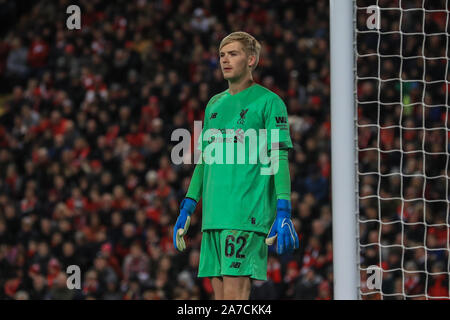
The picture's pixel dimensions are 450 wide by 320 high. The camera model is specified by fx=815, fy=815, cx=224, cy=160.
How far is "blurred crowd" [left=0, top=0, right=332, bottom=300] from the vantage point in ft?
29.2

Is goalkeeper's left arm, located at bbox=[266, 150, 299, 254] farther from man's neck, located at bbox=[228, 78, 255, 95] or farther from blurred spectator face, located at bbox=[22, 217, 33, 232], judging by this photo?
blurred spectator face, located at bbox=[22, 217, 33, 232]

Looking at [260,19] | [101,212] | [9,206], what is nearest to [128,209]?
[101,212]

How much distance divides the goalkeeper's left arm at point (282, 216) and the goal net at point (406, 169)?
3375mm

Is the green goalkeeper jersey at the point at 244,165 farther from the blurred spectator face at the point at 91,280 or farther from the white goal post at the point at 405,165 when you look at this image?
the blurred spectator face at the point at 91,280

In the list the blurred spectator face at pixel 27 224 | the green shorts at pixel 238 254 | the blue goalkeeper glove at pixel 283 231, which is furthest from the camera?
the blurred spectator face at pixel 27 224

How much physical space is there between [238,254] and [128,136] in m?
6.41

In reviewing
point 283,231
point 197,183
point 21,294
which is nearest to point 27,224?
point 21,294

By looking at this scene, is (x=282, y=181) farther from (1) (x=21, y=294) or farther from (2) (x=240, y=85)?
(1) (x=21, y=294)

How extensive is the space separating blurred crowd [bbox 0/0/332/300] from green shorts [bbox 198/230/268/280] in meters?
4.41

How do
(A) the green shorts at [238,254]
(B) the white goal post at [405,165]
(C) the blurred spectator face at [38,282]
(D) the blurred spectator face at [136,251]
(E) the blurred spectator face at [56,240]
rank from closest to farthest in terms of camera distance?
(A) the green shorts at [238,254]
(B) the white goal post at [405,165]
(C) the blurred spectator face at [38,282]
(D) the blurred spectator face at [136,251]
(E) the blurred spectator face at [56,240]

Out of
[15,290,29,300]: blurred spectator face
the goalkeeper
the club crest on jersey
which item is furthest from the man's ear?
[15,290,29,300]: blurred spectator face

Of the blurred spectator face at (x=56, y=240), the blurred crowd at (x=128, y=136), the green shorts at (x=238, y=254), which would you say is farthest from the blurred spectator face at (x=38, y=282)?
the green shorts at (x=238, y=254)

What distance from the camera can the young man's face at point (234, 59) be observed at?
13.5ft
